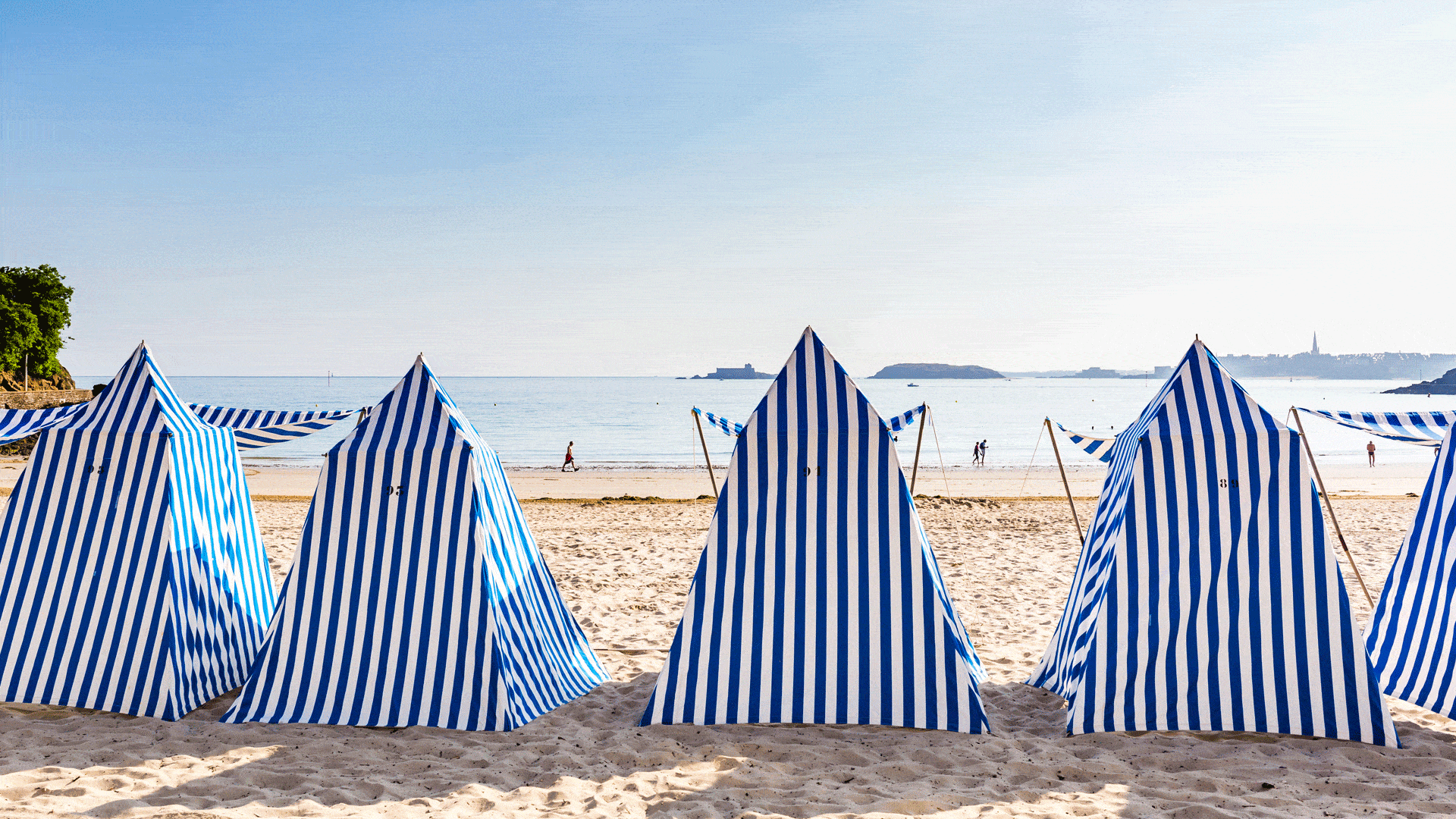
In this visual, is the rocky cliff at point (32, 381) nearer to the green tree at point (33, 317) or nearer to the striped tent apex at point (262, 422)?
the green tree at point (33, 317)

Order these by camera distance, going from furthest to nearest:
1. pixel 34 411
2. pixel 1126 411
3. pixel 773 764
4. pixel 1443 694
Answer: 1. pixel 1126 411
2. pixel 34 411
3. pixel 1443 694
4. pixel 773 764

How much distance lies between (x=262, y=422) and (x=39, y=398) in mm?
44736

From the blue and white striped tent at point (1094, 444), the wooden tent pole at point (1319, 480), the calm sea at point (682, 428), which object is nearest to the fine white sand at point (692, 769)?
the wooden tent pole at point (1319, 480)

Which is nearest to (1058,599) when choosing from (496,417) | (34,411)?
(34,411)

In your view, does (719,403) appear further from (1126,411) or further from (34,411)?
(34,411)

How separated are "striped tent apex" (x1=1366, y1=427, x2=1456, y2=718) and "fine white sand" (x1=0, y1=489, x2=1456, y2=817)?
0.63 feet

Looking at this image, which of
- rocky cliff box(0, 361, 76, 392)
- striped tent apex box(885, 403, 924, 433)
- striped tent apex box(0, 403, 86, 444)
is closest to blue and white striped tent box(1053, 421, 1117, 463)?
striped tent apex box(885, 403, 924, 433)

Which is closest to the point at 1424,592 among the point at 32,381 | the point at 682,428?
the point at 682,428

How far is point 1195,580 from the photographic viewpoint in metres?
4.58

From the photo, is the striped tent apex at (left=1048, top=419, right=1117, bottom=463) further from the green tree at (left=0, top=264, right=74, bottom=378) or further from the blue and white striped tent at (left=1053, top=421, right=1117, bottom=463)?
the green tree at (left=0, top=264, right=74, bottom=378)

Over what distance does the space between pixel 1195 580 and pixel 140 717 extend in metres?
5.55

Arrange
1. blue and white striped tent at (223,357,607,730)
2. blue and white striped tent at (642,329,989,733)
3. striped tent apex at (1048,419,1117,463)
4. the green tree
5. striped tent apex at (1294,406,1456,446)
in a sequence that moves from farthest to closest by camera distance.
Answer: the green tree → striped tent apex at (1048,419,1117,463) → striped tent apex at (1294,406,1456,446) → blue and white striped tent at (223,357,607,730) → blue and white striped tent at (642,329,989,733)

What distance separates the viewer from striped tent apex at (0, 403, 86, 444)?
204 inches

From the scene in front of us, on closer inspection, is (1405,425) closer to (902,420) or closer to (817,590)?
(902,420)
